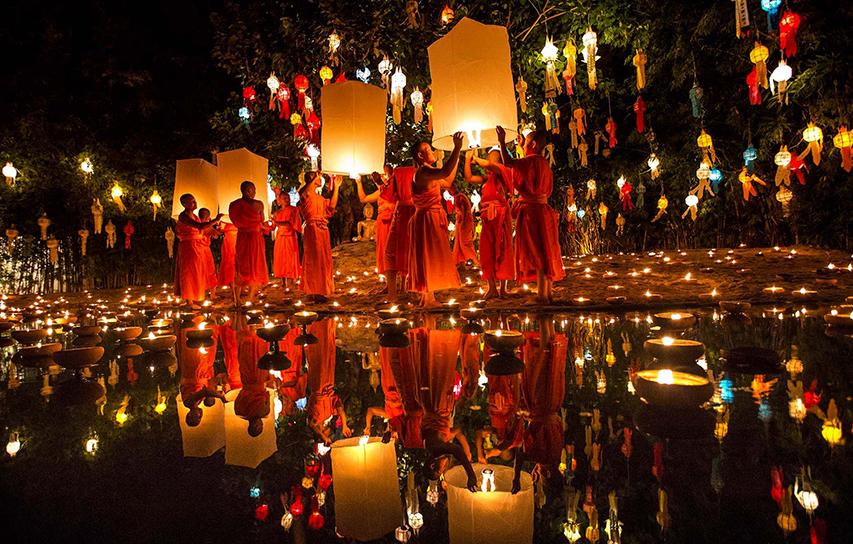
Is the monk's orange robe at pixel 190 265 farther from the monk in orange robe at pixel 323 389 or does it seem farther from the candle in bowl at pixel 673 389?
the candle in bowl at pixel 673 389

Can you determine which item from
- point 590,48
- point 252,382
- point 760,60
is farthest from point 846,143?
point 252,382

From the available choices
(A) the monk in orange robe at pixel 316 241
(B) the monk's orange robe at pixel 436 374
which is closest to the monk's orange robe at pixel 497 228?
(A) the monk in orange robe at pixel 316 241

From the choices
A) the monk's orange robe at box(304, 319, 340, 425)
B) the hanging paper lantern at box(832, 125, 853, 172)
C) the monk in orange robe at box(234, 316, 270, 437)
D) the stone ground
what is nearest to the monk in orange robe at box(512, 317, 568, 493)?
the monk's orange robe at box(304, 319, 340, 425)

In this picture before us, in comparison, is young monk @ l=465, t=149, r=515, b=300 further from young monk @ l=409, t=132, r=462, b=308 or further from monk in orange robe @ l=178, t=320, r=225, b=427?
monk in orange robe @ l=178, t=320, r=225, b=427

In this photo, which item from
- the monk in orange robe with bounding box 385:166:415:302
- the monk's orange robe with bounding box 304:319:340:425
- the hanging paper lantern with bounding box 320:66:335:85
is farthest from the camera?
the hanging paper lantern with bounding box 320:66:335:85

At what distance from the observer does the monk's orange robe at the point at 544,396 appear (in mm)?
1445

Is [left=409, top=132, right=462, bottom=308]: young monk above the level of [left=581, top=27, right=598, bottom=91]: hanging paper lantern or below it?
below

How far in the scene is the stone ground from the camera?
520 cm

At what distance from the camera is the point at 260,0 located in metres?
9.55

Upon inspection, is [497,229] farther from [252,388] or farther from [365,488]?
[365,488]

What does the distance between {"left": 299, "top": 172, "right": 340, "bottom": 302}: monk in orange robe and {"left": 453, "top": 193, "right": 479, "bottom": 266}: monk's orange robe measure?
1572 millimetres

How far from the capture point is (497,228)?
19.4ft

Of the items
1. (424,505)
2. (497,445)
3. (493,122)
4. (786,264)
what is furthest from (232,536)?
(786,264)

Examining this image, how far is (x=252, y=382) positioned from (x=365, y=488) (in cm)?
135
